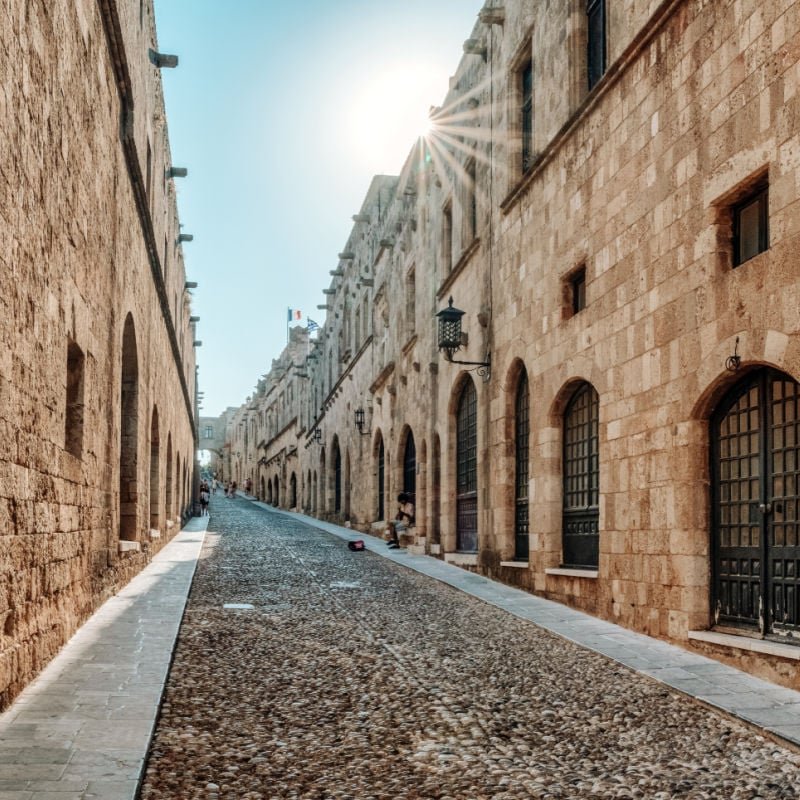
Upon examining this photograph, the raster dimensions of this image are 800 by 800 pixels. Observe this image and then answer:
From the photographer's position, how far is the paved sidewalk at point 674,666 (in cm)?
522

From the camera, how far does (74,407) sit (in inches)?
290

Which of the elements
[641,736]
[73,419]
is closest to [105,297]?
[73,419]

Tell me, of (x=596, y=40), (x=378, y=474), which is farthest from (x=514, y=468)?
(x=378, y=474)

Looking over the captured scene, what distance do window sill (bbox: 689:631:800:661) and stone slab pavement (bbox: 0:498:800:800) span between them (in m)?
0.15

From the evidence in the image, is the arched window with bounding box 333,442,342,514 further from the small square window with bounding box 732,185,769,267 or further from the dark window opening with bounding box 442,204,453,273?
the small square window with bounding box 732,185,769,267

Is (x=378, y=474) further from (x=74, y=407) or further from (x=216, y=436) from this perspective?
(x=216, y=436)

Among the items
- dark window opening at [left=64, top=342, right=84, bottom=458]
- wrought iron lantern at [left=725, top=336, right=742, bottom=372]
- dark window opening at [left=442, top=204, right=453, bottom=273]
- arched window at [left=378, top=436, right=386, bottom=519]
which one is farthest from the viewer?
arched window at [left=378, top=436, right=386, bottom=519]

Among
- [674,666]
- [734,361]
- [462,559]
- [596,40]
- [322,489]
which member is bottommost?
[462,559]

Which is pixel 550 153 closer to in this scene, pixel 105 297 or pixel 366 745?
pixel 105 297

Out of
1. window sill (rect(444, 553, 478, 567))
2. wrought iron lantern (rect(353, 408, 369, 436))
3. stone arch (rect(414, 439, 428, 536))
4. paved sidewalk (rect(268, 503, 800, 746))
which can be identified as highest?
wrought iron lantern (rect(353, 408, 369, 436))

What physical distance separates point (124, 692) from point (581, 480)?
6130 millimetres

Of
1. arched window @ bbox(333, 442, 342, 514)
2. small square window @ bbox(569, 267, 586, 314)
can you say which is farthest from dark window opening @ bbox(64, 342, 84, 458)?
arched window @ bbox(333, 442, 342, 514)

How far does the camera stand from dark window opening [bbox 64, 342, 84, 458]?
7.25m

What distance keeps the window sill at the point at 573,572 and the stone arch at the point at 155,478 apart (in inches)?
305
